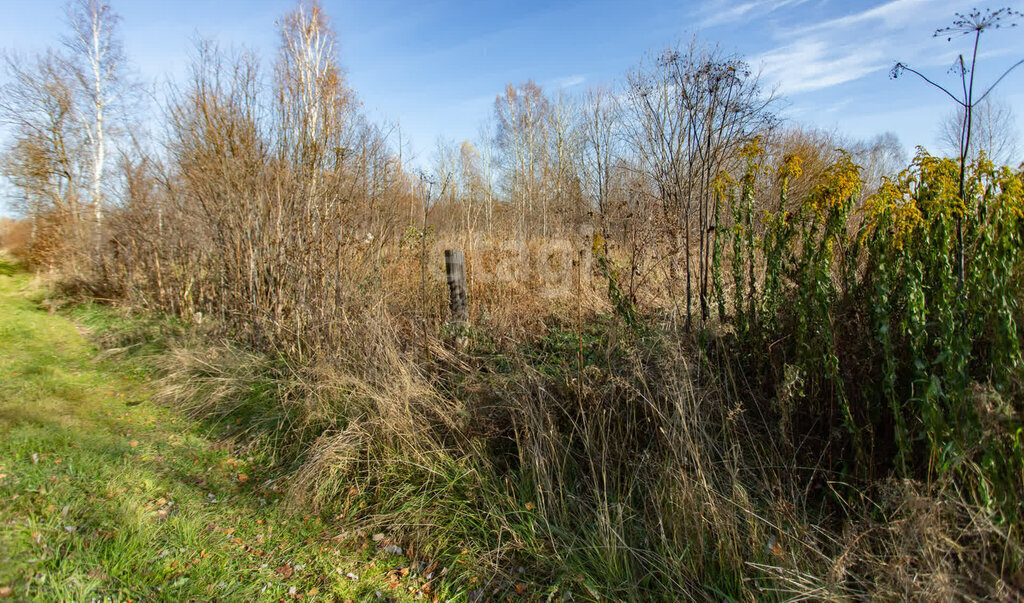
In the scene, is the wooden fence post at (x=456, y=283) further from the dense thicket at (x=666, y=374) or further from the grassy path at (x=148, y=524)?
the grassy path at (x=148, y=524)

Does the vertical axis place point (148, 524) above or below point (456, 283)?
below

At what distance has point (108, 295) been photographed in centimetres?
910

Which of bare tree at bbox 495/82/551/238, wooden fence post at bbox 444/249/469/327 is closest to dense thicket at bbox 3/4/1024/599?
wooden fence post at bbox 444/249/469/327

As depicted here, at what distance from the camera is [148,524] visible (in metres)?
2.76

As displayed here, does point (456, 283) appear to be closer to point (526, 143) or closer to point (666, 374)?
point (666, 374)

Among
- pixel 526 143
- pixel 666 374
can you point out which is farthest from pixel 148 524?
pixel 526 143

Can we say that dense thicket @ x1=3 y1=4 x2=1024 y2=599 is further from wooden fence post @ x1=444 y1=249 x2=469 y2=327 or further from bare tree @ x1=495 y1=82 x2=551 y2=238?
bare tree @ x1=495 y1=82 x2=551 y2=238

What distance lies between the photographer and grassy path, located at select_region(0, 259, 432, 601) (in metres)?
2.38

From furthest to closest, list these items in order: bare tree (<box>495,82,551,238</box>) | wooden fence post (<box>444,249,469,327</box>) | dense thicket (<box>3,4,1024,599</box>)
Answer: bare tree (<box>495,82,551,238</box>), wooden fence post (<box>444,249,469,327</box>), dense thicket (<box>3,4,1024,599</box>)

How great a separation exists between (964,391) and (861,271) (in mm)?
1193

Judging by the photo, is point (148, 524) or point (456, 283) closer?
point (148, 524)

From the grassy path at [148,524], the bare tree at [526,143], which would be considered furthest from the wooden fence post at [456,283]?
the bare tree at [526,143]

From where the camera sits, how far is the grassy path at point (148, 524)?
2.38 meters

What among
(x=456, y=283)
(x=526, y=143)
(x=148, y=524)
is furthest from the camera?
(x=526, y=143)
